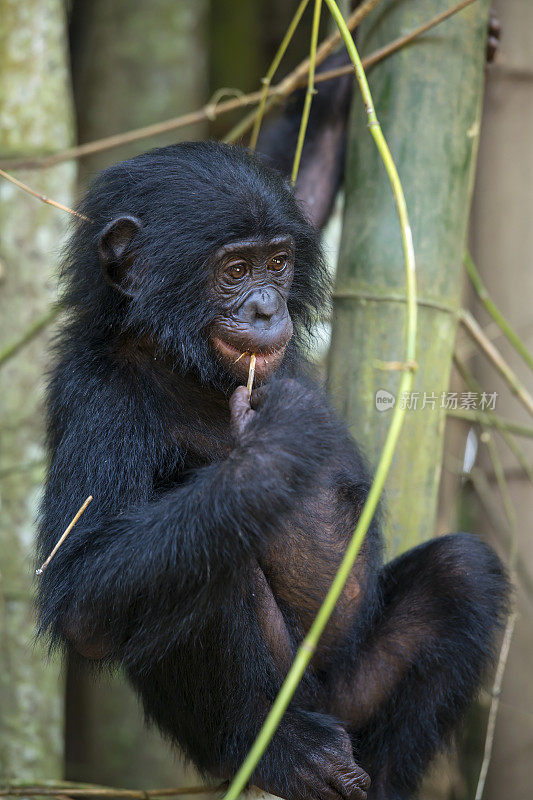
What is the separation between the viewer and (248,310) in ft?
9.55

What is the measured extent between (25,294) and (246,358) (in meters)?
2.00

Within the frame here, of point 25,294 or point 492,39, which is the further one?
point 25,294

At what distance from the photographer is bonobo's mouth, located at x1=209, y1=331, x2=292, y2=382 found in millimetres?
2902

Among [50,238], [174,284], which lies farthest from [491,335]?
[174,284]

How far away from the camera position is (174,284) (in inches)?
116

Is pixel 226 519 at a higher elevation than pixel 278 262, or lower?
lower

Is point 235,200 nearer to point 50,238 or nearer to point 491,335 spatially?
point 50,238

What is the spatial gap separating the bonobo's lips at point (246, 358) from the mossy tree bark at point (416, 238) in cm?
51

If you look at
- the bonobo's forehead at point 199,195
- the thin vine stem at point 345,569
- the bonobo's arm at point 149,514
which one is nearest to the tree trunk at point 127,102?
the bonobo's forehead at point 199,195

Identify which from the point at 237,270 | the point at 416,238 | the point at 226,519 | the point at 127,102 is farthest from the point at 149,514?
the point at 127,102

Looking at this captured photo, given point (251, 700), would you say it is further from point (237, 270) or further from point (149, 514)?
point (237, 270)

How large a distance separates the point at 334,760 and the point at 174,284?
1.56 meters

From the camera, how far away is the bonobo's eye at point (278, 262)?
3.05m

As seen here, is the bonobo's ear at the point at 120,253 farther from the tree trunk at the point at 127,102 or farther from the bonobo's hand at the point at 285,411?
the tree trunk at the point at 127,102
